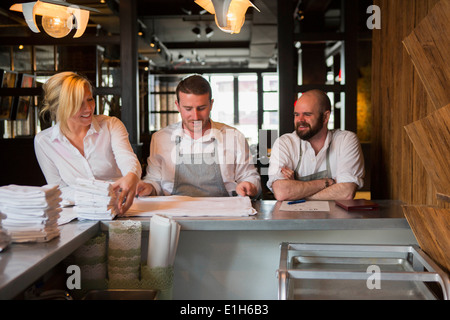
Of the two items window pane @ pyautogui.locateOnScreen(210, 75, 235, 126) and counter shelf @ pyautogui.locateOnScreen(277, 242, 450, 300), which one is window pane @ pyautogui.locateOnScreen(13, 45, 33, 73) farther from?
window pane @ pyautogui.locateOnScreen(210, 75, 235, 126)

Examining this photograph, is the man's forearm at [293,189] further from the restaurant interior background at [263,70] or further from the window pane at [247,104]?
the window pane at [247,104]

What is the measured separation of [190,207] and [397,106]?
46.1 inches

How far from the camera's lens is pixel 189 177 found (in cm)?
275

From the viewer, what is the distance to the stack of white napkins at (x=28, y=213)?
1.43 meters

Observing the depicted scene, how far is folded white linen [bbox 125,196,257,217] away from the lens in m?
1.86

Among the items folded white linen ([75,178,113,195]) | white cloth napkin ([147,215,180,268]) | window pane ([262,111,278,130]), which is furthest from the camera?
window pane ([262,111,278,130])

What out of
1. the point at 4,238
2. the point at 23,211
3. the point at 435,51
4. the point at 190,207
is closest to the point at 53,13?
the point at 190,207

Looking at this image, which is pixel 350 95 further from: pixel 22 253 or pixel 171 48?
pixel 171 48

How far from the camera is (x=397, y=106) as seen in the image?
7.69 ft

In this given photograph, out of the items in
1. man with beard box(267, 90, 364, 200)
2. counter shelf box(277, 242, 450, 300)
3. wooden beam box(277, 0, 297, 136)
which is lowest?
counter shelf box(277, 242, 450, 300)

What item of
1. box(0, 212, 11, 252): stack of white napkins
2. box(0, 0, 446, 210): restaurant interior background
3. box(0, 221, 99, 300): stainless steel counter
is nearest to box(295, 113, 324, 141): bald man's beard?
box(0, 0, 446, 210): restaurant interior background

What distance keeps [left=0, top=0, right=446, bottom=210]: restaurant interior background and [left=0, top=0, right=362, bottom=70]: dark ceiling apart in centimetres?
3

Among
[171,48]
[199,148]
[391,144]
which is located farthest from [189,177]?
[171,48]
